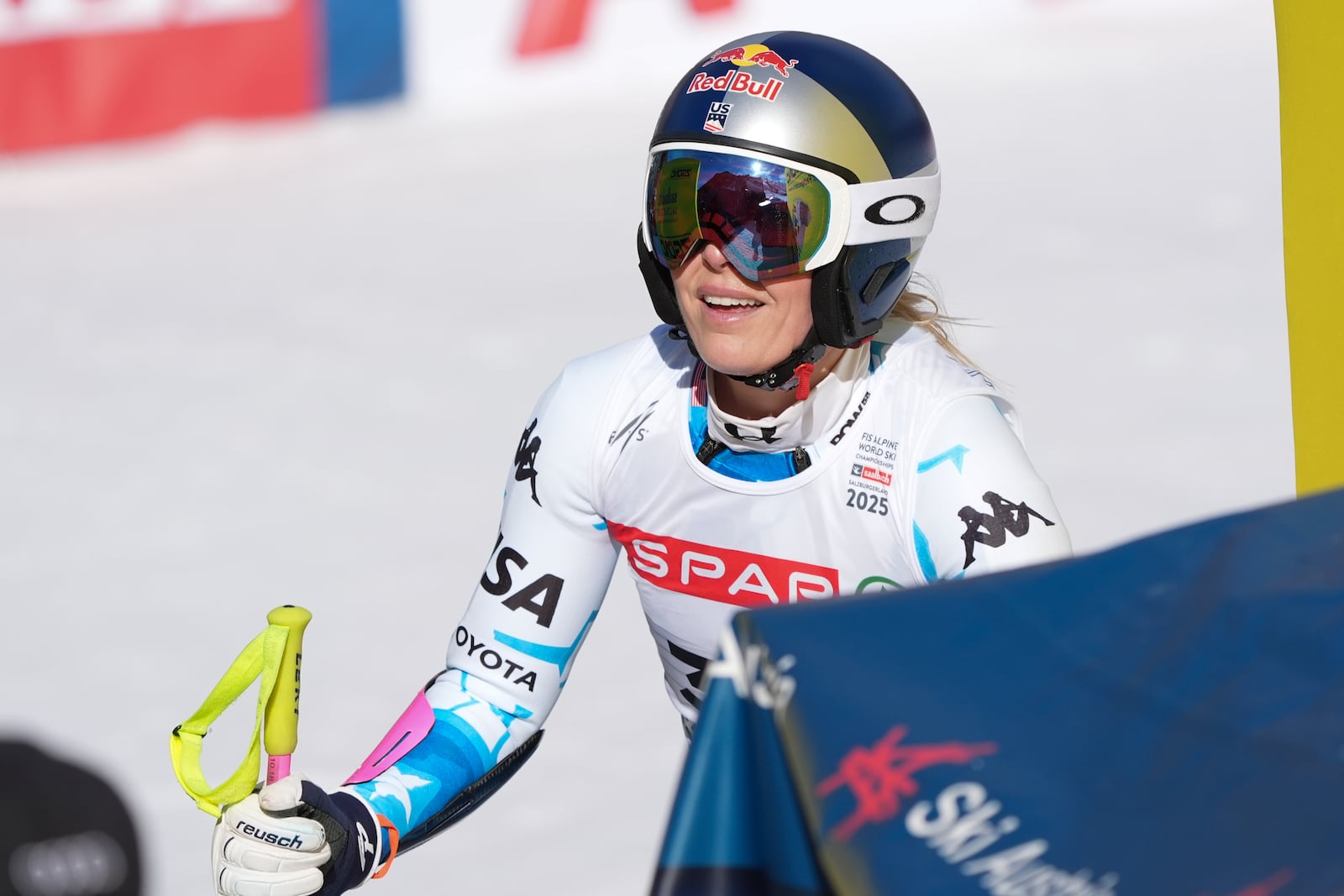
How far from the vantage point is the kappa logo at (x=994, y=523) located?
2.71m

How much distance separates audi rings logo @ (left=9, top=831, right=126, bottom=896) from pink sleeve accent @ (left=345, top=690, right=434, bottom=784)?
1660 millimetres

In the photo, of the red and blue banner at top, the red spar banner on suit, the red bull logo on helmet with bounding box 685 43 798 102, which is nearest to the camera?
the red bull logo on helmet with bounding box 685 43 798 102

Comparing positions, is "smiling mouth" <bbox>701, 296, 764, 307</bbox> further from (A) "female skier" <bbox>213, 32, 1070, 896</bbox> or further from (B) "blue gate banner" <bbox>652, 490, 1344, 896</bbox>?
(B) "blue gate banner" <bbox>652, 490, 1344, 896</bbox>

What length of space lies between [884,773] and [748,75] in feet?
4.51

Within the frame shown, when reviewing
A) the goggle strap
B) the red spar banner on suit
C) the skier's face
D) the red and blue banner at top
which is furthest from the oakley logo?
the red spar banner on suit

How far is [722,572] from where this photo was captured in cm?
303

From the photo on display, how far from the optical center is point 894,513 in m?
2.86

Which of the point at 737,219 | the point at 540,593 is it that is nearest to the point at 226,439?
the point at 540,593

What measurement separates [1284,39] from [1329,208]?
32cm

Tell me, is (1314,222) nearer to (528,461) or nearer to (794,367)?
(794,367)

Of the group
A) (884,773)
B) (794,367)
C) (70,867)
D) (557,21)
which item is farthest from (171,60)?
(70,867)

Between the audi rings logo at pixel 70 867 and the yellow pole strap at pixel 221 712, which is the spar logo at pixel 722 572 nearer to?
the yellow pole strap at pixel 221 712

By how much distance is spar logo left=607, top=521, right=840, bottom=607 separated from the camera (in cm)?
296

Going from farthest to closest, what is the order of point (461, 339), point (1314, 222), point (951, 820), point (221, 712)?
1. point (461, 339)
2. point (1314, 222)
3. point (221, 712)
4. point (951, 820)
